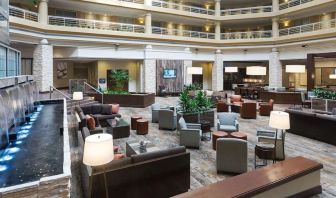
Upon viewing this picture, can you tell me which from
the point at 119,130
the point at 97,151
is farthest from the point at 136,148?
the point at 97,151

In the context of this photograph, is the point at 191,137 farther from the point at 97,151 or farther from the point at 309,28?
the point at 309,28

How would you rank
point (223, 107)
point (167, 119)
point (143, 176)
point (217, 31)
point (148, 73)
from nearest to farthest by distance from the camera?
point (143, 176), point (167, 119), point (223, 107), point (148, 73), point (217, 31)

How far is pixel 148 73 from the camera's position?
19703 mm

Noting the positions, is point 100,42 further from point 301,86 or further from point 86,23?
point 301,86

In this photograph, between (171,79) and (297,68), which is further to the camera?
(171,79)

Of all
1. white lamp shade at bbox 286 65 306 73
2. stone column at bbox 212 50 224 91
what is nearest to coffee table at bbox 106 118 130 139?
white lamp shade at bbox 286 65 306 73

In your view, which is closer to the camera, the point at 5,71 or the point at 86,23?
the point at 5,71

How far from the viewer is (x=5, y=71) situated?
26.2ft

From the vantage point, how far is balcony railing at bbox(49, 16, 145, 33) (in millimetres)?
16636

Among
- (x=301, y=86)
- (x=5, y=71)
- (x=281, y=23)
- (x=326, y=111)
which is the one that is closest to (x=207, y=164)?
(x=5, y=71)

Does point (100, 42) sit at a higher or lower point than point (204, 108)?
higher

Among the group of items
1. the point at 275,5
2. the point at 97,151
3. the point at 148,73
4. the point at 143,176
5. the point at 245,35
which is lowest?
the point at 143,176

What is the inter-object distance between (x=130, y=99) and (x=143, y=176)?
11501 mm

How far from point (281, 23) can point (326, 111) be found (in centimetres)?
1383
